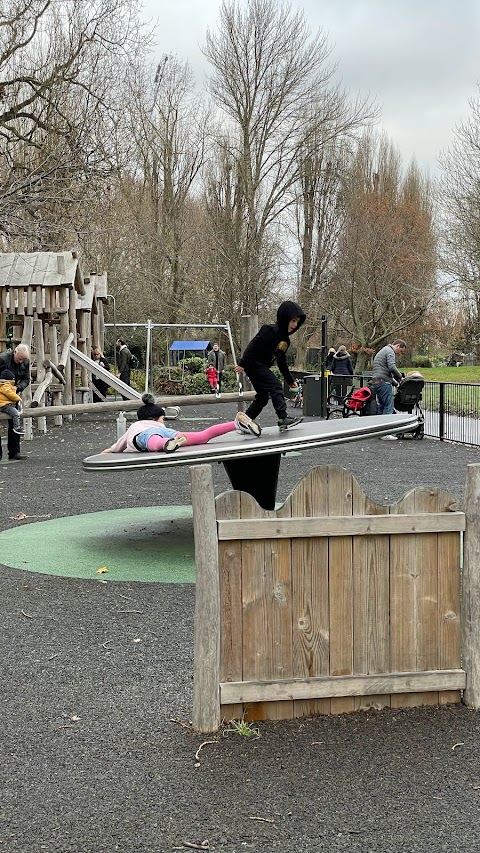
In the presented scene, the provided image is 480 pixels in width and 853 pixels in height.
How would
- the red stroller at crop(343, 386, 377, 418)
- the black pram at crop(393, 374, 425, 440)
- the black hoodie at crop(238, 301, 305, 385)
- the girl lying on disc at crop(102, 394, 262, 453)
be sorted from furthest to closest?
the red stroller at crop(343, 386, 377, 418) < the black pram at crop(393, 374, 425, 440) < the black hoodie at crop(238, 301, 305, 385) < the girl lying on disc at crop(102, 394, 262, 453)

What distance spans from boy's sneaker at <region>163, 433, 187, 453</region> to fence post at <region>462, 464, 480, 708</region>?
13.7ft

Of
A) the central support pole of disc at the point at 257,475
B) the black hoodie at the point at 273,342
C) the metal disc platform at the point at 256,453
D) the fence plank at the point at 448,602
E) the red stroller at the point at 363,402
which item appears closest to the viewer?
the fence plank at the point at 448,602

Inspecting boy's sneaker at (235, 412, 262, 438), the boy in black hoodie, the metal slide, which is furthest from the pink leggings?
the metal slide

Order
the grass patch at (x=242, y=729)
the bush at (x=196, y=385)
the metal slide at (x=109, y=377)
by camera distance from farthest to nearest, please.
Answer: the bush at (x=196, y=385) → the metal slide at (x=109, y=377) → the grass patch at (x=242, y=729)

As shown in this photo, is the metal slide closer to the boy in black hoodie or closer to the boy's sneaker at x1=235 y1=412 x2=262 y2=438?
the boy in black hoodie

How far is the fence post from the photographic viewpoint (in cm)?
448

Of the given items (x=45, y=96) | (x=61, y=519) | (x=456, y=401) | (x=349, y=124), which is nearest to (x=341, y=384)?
(x=456, y=401)

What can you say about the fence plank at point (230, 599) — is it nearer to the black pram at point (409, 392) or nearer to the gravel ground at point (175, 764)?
the gravel ground at point (175, 764)

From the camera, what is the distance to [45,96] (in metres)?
24.3

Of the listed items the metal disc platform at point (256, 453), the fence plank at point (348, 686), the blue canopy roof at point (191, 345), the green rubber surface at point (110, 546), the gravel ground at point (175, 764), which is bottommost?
the green rubber surface at point (110, 546)

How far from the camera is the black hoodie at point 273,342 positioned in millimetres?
9523

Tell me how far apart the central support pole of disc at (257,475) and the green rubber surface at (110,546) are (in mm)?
744

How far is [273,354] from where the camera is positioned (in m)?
10.4

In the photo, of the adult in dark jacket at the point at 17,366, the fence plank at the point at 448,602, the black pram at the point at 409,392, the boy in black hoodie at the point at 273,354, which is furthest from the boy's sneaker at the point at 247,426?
the black pram at the point at 409,392
